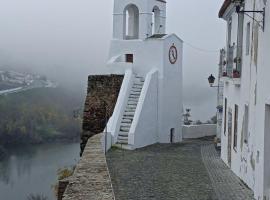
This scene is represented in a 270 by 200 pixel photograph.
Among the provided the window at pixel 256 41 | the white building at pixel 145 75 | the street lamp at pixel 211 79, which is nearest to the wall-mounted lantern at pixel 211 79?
the street lamp at pixel 211 79

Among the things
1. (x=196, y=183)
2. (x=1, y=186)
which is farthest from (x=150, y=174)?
(x=1, y=186)

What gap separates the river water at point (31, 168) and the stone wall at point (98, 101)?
18.0 meters

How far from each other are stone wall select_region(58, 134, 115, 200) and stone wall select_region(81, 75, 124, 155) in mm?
7986

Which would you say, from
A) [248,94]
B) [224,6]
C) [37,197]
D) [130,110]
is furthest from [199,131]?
[37,197]

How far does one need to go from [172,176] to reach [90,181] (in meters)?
4.49

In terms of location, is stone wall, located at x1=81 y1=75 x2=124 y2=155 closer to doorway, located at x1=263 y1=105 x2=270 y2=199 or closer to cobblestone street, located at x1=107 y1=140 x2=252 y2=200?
cobblestone street, located at x1=107 y1=140 x2=252 y2=200

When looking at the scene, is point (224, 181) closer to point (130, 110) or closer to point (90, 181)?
point (90, 181)

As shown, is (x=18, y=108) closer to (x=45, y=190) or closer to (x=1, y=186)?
(x=1, y=186)

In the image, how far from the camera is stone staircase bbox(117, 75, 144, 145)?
17812 mm

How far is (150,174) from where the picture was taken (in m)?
12.6

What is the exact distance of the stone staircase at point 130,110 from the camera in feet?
58.4

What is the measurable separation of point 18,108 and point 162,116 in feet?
172

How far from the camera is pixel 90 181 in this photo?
8.20 m

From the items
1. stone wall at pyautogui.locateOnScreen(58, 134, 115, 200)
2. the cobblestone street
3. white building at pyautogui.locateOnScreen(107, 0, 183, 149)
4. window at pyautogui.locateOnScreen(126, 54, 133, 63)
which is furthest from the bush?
stone wall at pyautogui.locateOnScreen(58, 134, 115, 200)
